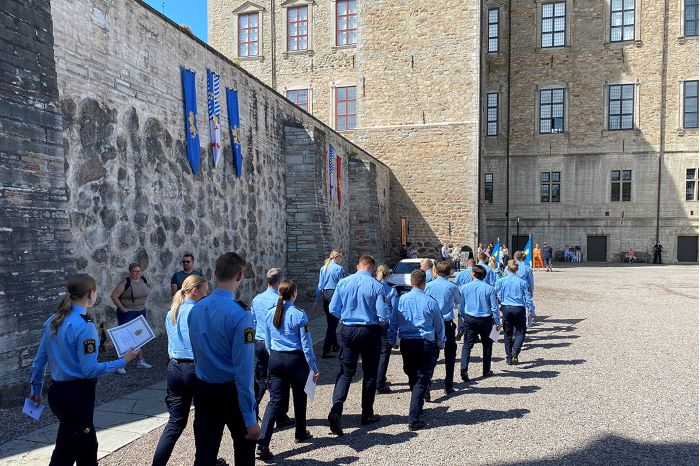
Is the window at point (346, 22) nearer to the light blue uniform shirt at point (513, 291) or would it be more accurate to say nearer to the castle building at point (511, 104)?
the castle building at point (511, 104)

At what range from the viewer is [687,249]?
91.8 ft

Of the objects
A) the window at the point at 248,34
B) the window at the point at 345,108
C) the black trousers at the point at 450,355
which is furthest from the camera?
the window at the point at 248,34

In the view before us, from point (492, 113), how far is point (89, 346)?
2941 cm

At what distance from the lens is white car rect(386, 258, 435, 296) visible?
37.4 feet

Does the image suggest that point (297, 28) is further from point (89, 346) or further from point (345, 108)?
point (89, 346)

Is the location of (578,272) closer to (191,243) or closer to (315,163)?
(315,163)

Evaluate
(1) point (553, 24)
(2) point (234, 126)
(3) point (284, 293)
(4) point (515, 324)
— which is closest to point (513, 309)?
(4) point (515, 324)

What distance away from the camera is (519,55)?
2928cm

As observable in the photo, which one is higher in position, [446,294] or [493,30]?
[493,30]

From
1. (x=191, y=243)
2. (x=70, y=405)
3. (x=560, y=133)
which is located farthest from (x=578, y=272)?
(x=70, y=405)

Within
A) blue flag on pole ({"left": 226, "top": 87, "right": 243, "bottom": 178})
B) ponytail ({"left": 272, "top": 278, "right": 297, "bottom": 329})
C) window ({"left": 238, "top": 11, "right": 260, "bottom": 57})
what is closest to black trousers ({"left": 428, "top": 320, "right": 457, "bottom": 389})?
ponytail ({"left": 272, "top": 278, "right": 297, "bottom": 329})

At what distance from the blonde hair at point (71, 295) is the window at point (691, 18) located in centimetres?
3263

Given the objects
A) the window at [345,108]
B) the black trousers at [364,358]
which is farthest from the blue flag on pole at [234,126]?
the window at [345,108]

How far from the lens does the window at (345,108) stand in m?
27.0
